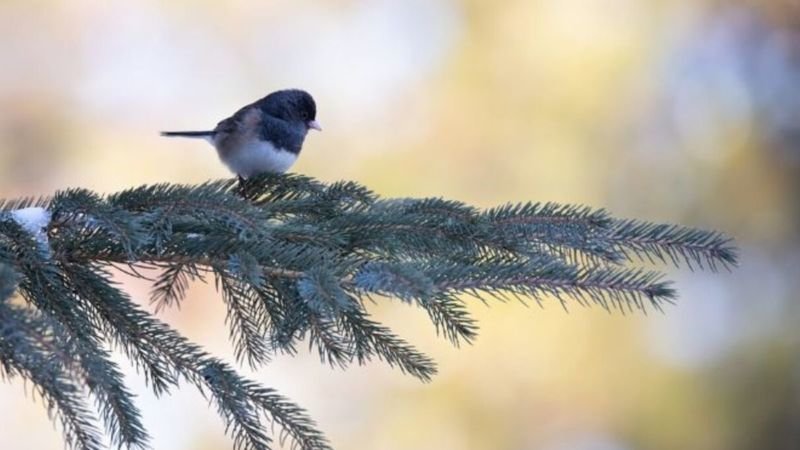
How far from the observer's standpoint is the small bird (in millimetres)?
1893

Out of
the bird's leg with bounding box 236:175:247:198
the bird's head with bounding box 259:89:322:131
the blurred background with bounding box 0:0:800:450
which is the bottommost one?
the bird's leg with bounding box 236:175:247:198

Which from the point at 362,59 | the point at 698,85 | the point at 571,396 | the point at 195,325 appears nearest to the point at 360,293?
the point at 195,325

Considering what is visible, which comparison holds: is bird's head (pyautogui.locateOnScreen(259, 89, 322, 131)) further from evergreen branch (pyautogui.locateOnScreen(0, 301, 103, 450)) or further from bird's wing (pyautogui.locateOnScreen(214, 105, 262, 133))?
evergreen branch (pyautogui.locateOnScreen(0, 301, 103, 450))

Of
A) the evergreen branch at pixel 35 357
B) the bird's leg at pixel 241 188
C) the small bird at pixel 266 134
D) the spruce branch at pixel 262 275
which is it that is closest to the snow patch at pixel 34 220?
the spruce branch at pixel 262 275

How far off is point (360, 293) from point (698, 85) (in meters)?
3.32

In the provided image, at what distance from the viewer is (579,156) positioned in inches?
148

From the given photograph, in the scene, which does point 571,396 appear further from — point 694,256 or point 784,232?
point 694,256

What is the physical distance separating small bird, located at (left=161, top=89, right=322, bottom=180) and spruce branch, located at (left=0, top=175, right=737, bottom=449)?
0.72m

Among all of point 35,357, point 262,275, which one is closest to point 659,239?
point 262,275

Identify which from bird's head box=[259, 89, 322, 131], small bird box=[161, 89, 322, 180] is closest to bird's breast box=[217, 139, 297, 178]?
small bird box=[161, 89, 322, 180]

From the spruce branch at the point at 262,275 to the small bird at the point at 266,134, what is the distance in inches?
28.2

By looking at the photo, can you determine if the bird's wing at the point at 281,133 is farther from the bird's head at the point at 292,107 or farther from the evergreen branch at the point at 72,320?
the evergreen branch at the point at 72,320

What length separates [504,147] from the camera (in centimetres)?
376

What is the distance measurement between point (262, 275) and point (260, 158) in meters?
0.95
